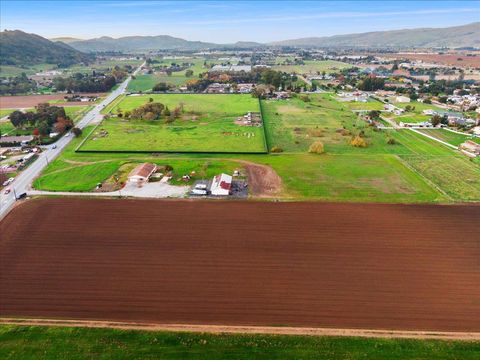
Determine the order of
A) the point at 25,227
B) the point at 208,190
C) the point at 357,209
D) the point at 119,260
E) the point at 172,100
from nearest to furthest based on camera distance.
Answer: the point at 119,260
the point at 25,227
the point at 357,209
the point at 208,190
the point at 172,100

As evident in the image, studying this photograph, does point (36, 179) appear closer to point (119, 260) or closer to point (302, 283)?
point (119, 260)

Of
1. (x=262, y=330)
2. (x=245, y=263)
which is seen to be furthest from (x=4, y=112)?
(x=262, y=330)

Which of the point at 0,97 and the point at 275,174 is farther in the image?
the point at 0,97

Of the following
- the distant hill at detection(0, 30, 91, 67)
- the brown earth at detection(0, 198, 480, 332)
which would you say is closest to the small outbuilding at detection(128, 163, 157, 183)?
the brown earth at detection(0, 198, 480, 332)

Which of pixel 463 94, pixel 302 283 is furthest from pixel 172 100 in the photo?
pixel 463 94

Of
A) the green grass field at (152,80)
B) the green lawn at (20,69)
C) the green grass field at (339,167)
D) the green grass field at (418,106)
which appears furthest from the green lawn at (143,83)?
the green grass field at (418,106)

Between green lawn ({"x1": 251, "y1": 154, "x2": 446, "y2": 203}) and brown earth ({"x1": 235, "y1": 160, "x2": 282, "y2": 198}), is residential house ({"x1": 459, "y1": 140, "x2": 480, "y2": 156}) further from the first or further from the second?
brown earth ({"x1": 235, "y1": 160, "x2": 282, "y2": 198})
